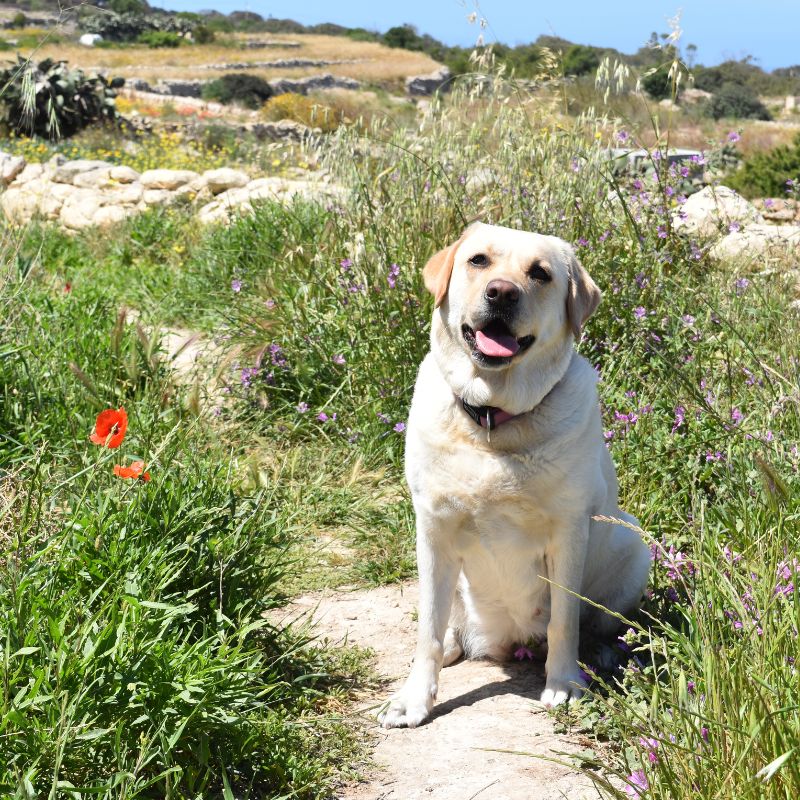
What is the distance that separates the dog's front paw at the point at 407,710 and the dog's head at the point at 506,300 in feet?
3.37

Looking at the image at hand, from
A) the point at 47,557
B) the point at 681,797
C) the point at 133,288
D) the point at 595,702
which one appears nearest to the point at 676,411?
the point at 595,702

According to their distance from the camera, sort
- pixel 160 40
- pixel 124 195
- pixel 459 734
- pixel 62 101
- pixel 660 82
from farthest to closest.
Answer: pixel 160 40 < pixel 62 101 < pixel 124 195 < pixel 660 82 < pixel 459 734

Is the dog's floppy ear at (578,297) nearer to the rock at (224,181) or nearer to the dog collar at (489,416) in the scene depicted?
the dog collar at (489,416)

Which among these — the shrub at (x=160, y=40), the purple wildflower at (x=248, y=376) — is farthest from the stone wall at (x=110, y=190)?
the shrub at (x=160, y=40)

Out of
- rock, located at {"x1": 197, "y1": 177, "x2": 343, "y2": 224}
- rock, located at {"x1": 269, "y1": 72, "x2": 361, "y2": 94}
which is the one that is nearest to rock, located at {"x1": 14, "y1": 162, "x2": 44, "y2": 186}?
rock, located at {"x1": 197, "y1": 177, "x2": 343, "y2": 224}

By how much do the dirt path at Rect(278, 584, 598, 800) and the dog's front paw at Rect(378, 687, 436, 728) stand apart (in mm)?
28

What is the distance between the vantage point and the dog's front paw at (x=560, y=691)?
116 inches

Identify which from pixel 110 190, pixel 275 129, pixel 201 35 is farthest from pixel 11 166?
pixel 201 35

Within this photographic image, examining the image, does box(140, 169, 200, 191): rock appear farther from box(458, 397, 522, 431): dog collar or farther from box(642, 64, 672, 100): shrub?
box(458, 397, 522, 431): dog collar

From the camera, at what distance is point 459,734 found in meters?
2.83

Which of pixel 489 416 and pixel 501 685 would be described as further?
pixel 501 685

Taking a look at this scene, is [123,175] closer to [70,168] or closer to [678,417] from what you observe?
[70,168]

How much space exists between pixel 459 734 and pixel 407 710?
189mm

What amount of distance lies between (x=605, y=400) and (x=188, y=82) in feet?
120
